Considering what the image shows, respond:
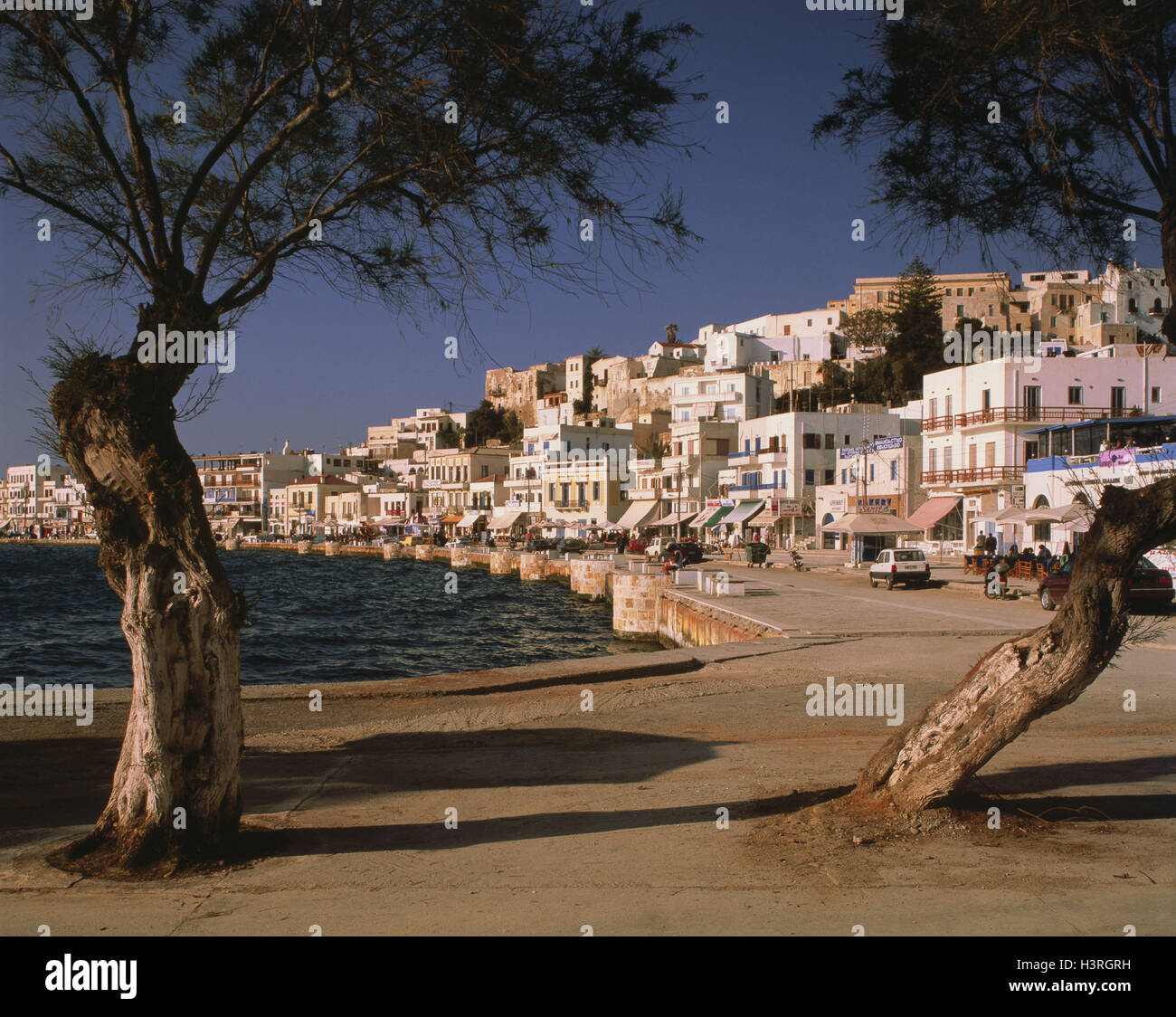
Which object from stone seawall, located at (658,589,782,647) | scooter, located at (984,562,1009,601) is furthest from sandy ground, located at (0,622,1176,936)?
scooter, located at (984,562,1009,601)

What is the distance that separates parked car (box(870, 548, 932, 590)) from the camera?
32.1 metres

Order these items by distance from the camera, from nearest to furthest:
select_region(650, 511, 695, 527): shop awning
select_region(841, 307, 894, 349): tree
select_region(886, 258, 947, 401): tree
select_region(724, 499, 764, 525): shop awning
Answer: select_region(724, 499, 764, 525): shop awning, select_region(650, 511, 695, 527): shop awning, select_region(886, 258, 947, 401): tree, select_region(841, 307, 894, 349): tree

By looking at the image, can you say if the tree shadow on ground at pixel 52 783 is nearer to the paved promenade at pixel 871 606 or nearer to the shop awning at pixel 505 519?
the paved promenade at pixel 871 606

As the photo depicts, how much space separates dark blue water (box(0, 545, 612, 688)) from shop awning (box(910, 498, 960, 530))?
18.0 m

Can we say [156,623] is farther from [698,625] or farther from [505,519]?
[505,519]

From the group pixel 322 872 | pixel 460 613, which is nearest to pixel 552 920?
pixel 322 872

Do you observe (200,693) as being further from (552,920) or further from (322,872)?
(552,920)

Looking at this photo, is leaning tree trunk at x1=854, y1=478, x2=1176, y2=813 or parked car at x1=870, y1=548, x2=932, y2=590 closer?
leaning tree trunk at x1=854, y1=478, x2=1176, y2=813

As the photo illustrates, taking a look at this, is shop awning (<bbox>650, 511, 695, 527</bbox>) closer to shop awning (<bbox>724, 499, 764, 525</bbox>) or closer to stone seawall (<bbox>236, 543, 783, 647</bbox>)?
shop awning (<bbox>724, 499, 764, 525</bbox>)

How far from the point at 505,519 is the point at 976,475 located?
5505cm

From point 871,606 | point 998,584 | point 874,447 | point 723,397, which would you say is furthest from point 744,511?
point 871,606

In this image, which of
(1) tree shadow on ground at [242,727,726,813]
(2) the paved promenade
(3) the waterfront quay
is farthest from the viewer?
(3) the waterfront quay

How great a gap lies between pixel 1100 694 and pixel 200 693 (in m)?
10.6

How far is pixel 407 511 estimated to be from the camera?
123250 millimetres
